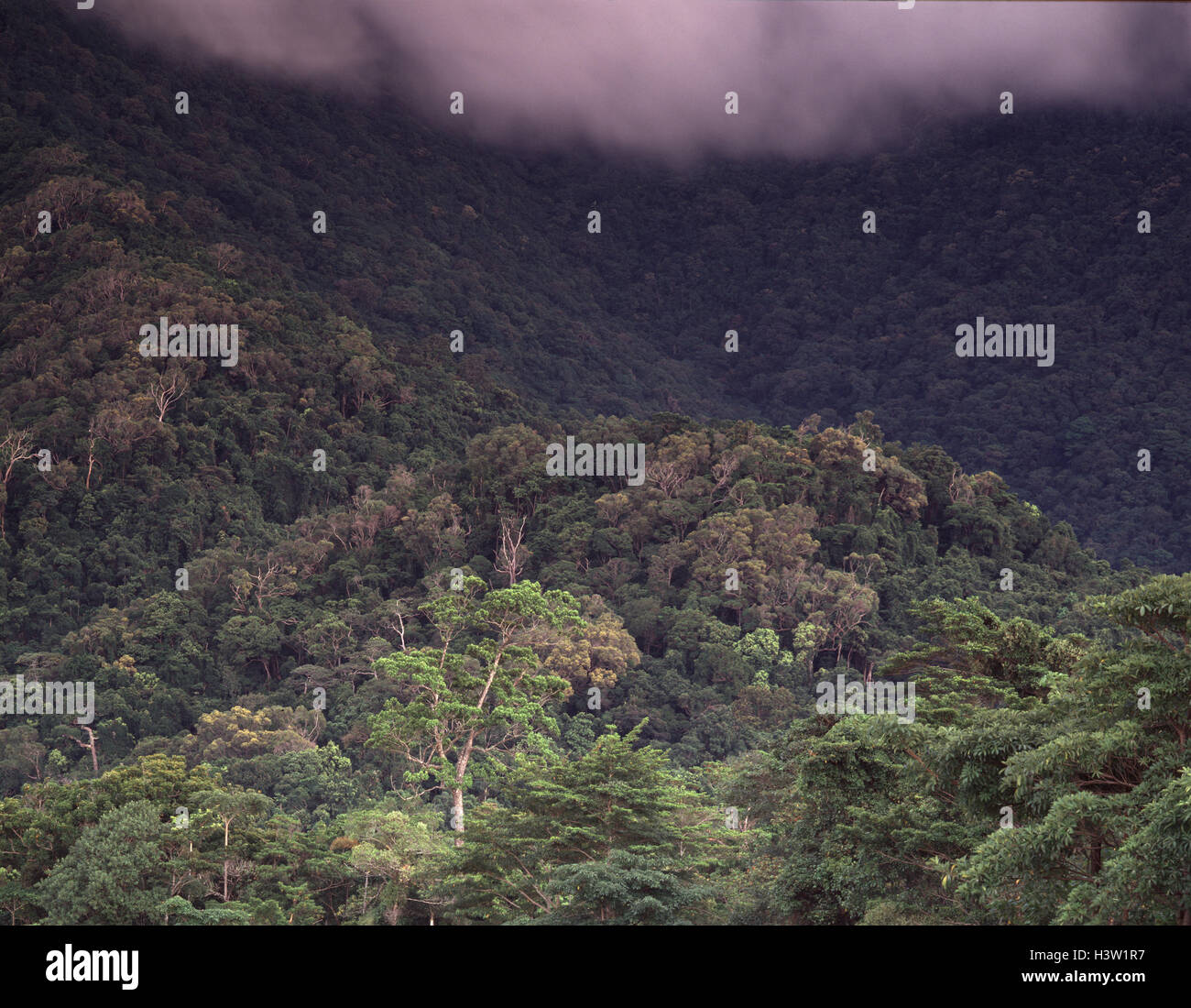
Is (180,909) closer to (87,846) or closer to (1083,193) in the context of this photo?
(87,846)

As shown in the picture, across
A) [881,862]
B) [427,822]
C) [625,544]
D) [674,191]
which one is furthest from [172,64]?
[881,862]

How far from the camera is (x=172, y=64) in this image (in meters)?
123

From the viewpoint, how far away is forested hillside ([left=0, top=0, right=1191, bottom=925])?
588 inches

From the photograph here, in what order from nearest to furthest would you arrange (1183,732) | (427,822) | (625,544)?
(1183,732), (427,822), (625,544)

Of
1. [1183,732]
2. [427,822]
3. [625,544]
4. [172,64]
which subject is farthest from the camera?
[172,64]

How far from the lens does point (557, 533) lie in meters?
49.8

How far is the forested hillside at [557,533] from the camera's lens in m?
14.9

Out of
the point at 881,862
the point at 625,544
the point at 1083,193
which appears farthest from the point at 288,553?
the point at 1083,193

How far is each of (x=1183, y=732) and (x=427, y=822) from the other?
1666 cm

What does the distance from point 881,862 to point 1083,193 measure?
12665 centimetres

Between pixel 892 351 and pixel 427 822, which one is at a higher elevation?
pixel 892 351
